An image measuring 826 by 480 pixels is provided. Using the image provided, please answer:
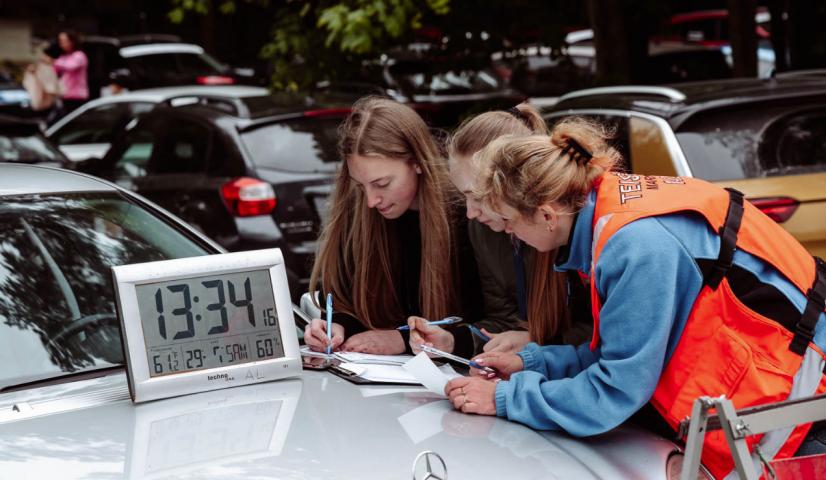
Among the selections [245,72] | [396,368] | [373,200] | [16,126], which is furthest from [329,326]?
[245,72]

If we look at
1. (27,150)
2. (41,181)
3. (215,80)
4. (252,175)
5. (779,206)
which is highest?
(41,181)

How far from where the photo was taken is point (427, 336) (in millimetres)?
3141

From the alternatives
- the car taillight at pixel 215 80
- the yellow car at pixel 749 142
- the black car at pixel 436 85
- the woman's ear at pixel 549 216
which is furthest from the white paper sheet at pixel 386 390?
the car taillight at pixel 215 80

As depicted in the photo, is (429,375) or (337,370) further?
(337,370)

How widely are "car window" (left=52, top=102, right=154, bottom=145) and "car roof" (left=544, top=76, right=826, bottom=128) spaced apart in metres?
6.24

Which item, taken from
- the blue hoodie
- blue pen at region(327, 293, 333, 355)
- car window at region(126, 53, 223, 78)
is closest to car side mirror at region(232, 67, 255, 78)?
car window at region(126, 53, 223, 78)

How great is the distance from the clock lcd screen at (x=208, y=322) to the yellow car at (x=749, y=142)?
8.73ft

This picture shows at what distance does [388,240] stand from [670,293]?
1279 millimetres

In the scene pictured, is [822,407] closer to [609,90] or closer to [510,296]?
[510,296]

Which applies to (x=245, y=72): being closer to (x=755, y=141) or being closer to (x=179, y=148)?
(x=179, y=148)

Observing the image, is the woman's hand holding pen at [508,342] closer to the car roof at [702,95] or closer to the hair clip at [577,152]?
the hair clip at [577,152]

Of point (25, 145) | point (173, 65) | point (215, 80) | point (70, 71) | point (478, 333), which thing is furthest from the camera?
point (173, 65)

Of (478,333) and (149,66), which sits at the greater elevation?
(149,66)

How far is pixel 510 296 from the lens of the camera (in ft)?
10.5
